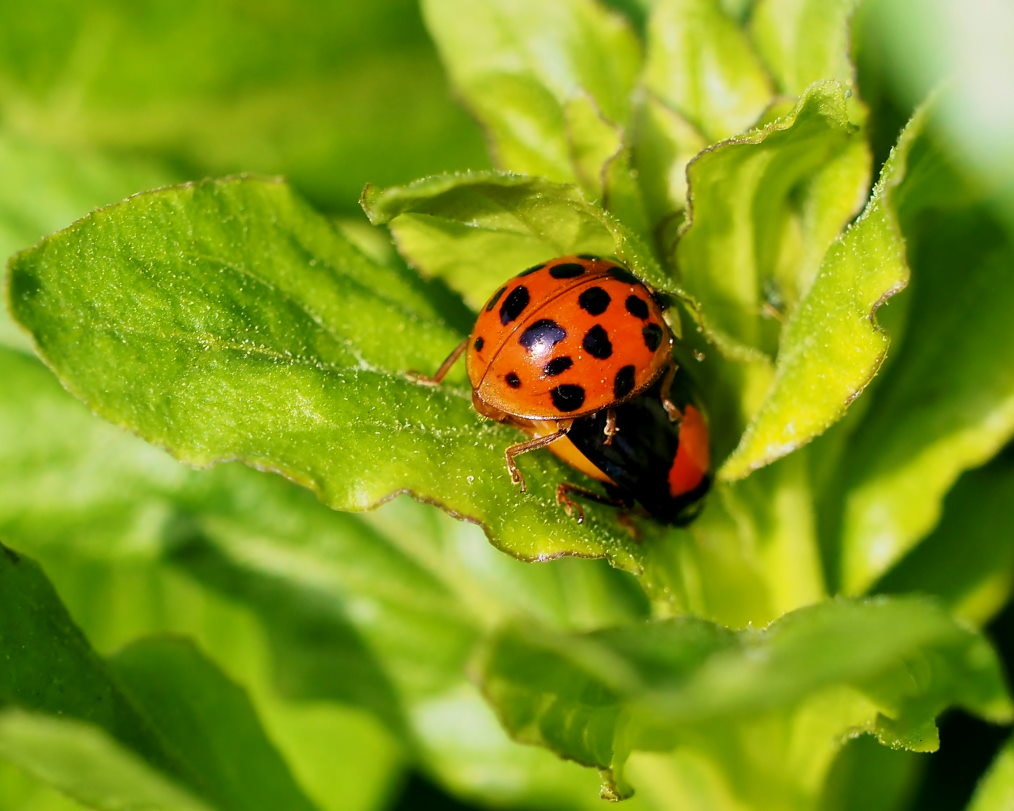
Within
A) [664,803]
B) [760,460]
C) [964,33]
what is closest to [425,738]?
[664,803]

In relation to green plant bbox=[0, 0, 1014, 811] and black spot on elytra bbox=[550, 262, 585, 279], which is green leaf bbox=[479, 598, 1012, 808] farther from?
black spot on elytra bbox=[550, 262, 585, 279]

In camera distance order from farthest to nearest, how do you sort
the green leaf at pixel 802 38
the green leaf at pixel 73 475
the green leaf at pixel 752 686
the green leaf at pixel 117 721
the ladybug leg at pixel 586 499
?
the green leaf at pixel 73 475 → the green leaf at pixel 802 38 → the ladybug leg at pixel 586 499 → the green leaf at pixel 117 721 → the green leaf at pixel 752 686

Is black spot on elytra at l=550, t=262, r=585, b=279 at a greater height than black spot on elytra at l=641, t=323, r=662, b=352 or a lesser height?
greater

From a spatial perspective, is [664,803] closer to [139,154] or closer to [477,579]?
[477,579]

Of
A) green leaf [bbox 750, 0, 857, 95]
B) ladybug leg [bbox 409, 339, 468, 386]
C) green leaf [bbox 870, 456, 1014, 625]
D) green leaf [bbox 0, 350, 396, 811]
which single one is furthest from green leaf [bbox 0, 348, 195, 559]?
green leaf [bbox 870, 456, 1014, 625]

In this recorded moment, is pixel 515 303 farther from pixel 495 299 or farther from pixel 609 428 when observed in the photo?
pixel 609 428

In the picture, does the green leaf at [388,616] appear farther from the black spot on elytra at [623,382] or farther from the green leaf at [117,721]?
the black spot on elytra at [623,382]

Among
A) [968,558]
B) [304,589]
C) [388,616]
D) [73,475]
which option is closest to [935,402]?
[968,558]

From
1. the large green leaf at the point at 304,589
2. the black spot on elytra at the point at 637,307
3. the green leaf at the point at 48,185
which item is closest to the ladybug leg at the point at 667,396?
the black spot on elytra at the point at 637,307
